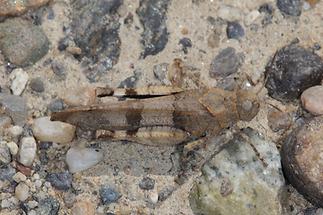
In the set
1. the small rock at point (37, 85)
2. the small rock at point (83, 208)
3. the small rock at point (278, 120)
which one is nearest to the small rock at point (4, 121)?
the small rock at point (37, 85)

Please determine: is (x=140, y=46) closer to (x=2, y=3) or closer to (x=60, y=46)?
(x=60, y=46)

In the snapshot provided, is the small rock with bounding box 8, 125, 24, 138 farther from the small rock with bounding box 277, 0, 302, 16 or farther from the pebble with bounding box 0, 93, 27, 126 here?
the small rock with bounding box 277, 0, 302, 16

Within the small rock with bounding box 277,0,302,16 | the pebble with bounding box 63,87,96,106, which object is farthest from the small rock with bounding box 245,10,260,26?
the pebble with bounding box 63,87,96,106

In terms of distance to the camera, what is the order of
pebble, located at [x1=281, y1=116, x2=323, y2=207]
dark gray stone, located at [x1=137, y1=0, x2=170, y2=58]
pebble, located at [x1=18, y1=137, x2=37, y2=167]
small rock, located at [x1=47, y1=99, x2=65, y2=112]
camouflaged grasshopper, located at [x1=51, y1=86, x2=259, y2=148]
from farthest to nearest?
dark gray stone, located at [x1=137, y1=0, x2=170, y2=58] < small rock, located at [x1=47, y1=99, x2=65, y2=112] < pebble, located at [x1=18, y1=137, x2=37, y2=167] < camouflaged grasshopper, located at [x1=51, y1=86, x2=259, y2=148] < pebble, located at [x1=281, y1=116, x2=323, y2=207]

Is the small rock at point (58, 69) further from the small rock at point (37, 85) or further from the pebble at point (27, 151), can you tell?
the pebble at point (27, 151)

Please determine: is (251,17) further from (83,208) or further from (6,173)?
(6,173)
